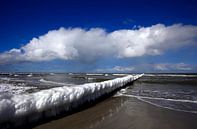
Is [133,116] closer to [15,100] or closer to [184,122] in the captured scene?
[184,122]

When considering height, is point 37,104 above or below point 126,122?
above

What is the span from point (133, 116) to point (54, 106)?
3.17m

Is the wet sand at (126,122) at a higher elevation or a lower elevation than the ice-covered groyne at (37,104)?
lower

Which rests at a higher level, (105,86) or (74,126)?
(105,86)

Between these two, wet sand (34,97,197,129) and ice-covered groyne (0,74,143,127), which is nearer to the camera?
ice-covered groyne (0,74,143,127)

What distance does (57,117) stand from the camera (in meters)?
6.85

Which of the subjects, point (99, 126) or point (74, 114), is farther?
point (74, 114)

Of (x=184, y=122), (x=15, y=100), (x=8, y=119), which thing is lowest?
(x=184, y=122)

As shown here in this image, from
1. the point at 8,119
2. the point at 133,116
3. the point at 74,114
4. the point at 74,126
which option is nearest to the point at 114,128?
the point at 74,126

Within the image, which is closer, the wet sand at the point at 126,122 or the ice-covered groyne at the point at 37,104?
the ice-covered groyne at the point at 37,104

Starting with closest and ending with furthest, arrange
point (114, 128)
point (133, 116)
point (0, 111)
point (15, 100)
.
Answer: point (0, 111), point (15, 100), point (114, 128), point (133, 116)

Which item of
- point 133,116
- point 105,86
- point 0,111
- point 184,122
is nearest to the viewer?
point 0,111

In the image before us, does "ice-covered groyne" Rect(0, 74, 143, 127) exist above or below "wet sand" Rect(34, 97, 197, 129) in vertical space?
above

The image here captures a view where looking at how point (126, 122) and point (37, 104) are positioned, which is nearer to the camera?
point (37, 104)
